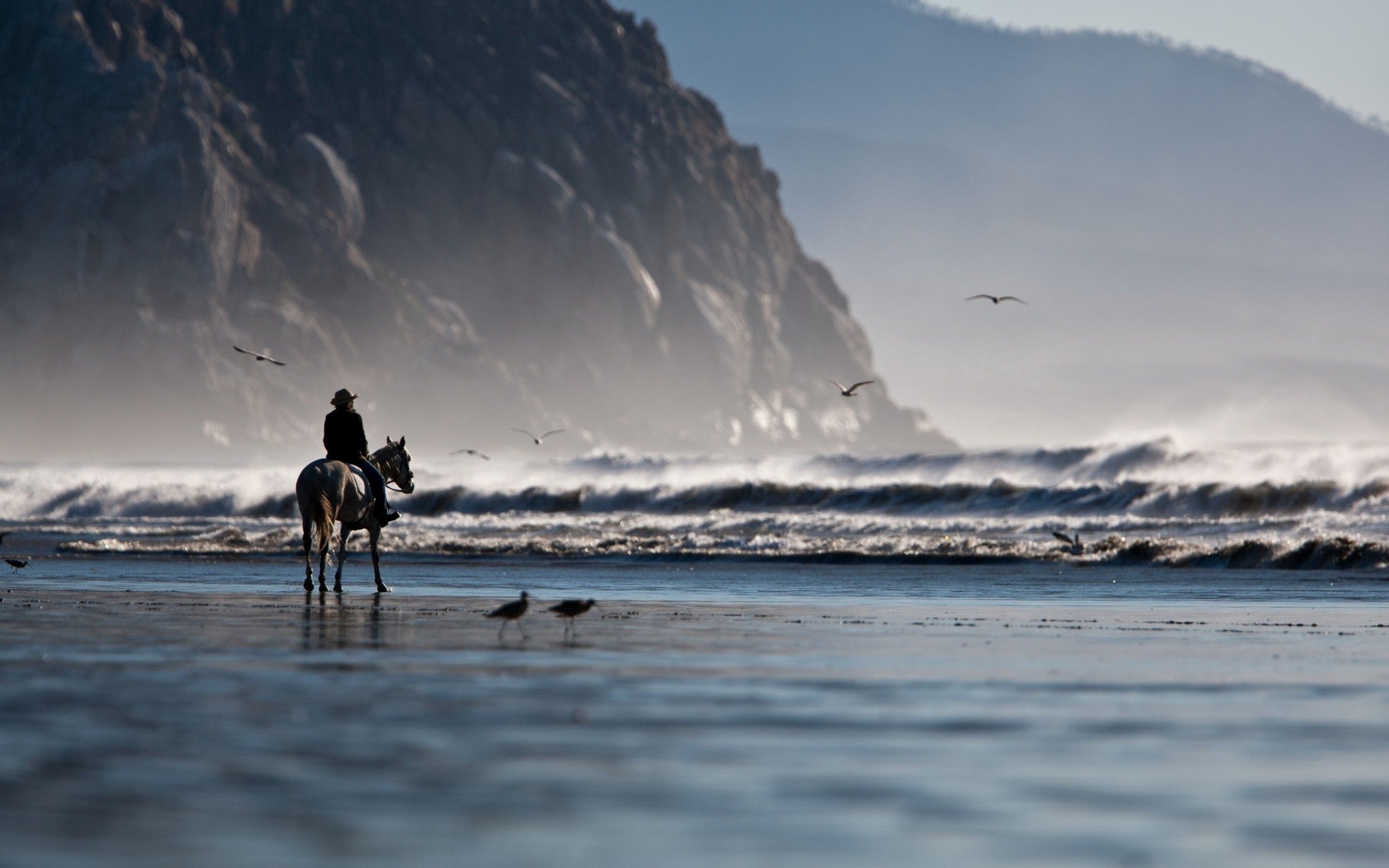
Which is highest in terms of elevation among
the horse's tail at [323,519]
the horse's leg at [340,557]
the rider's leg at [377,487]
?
the rider's leg at [377,487]

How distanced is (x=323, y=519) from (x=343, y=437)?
147cm

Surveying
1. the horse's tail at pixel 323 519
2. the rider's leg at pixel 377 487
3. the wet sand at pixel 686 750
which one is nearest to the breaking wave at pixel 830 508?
the rider's leg at pixel 377 487

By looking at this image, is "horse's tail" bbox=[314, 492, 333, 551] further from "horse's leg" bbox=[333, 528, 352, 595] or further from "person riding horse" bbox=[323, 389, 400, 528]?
"person riding horse" bbox=[323, 389, 400, 528]

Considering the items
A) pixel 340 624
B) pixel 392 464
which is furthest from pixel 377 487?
pixel 340 624

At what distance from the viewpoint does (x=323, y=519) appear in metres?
22.5

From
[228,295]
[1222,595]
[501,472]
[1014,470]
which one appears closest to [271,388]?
[228,295]

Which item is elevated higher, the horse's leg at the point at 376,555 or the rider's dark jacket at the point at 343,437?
the rider's dark jacket at the point at 343,437

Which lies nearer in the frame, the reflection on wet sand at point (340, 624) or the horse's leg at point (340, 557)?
the reflection on wet sand at point (340, 624)

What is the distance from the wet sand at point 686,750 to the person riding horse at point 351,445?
9094 mm

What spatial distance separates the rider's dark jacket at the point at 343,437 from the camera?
77.3ft

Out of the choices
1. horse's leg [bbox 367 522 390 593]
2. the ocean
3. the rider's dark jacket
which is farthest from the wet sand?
the rider's dark jacket

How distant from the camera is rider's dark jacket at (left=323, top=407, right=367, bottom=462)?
77.3 ft

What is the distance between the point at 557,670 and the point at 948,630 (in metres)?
5.15

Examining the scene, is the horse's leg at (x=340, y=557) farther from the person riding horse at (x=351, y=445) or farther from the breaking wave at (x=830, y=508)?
the breaking wave at (x=830, y=508)
